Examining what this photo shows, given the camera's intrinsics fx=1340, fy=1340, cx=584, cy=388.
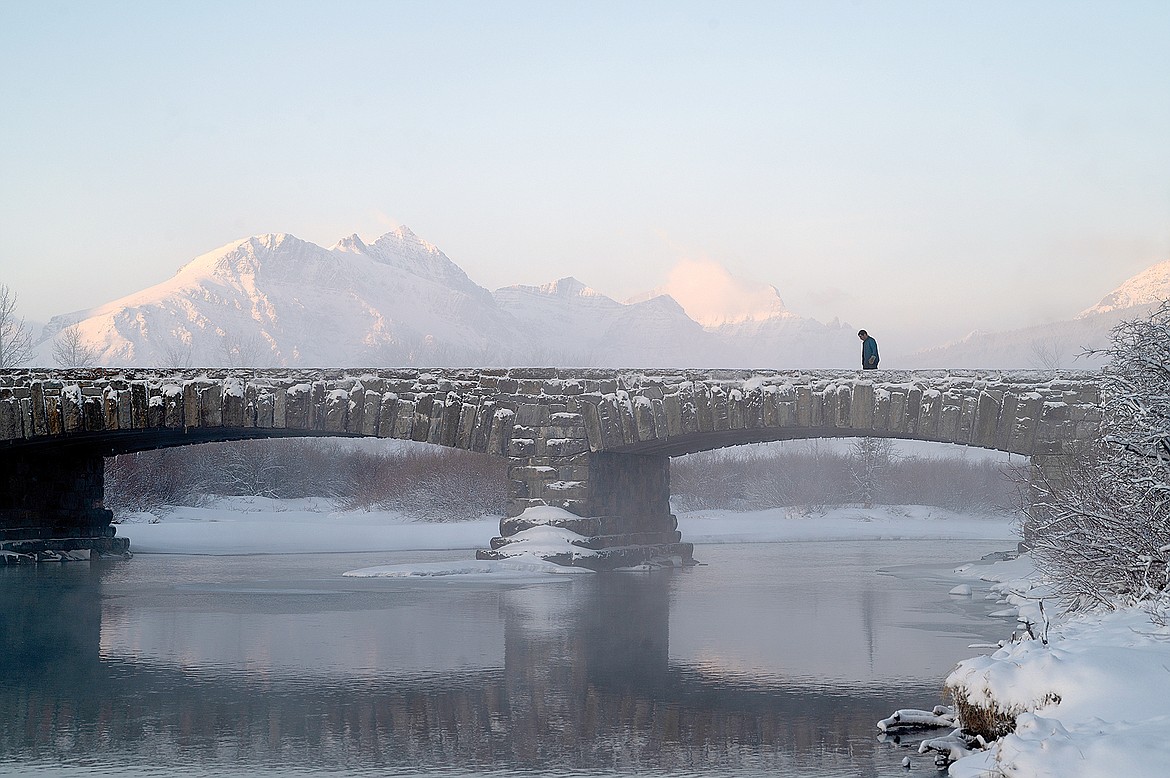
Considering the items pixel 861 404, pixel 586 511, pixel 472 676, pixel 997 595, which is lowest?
pixel 997 595

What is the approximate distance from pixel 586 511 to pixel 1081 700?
2035 centimetres

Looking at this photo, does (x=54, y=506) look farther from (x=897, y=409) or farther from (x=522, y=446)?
(x=897, y=409)

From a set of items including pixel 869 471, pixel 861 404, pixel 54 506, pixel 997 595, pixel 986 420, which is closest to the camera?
pixel 997 595

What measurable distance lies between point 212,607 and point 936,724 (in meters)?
12.9

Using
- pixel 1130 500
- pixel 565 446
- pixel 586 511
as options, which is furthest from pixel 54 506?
pixel 1130 500

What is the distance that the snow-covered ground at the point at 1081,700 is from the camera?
22.6ft

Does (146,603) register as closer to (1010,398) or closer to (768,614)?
(768,614)

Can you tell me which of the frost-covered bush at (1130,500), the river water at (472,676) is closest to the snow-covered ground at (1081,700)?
the river water at (472,676)

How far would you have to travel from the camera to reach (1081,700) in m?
7.89

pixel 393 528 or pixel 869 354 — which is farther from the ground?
pixel 869 354

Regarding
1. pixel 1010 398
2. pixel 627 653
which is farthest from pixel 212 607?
pixel 1010 398

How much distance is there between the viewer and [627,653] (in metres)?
14.4

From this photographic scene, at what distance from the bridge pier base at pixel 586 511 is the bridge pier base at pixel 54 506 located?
1219 cm

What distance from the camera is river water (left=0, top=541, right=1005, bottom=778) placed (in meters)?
9.02
